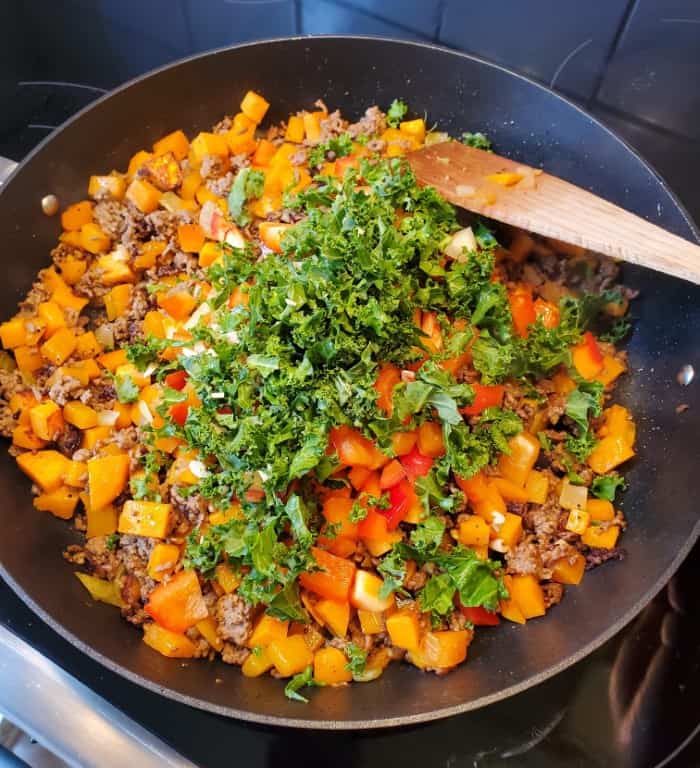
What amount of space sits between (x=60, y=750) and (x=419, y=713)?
0.88 m

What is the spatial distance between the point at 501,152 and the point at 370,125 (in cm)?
50

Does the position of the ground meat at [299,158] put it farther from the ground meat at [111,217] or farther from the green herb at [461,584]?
the green herb at [461,584]

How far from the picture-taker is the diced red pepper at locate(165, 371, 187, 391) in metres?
2.06

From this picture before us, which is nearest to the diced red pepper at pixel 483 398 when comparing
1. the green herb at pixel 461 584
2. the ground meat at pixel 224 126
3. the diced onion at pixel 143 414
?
the green herb at pixel 461 584

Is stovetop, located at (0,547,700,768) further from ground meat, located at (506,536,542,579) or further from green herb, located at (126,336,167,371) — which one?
green herb, located at (126,336,167,371)

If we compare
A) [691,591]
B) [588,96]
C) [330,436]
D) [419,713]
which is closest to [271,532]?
[330,436]

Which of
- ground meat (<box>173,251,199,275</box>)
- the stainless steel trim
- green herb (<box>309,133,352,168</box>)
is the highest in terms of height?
green herb (<box>309,133,352,168</box>)

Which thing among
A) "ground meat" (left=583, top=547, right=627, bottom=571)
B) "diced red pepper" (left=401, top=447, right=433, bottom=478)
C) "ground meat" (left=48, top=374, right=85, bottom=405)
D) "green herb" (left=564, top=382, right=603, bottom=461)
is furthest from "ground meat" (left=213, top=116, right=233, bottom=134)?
"ground meat" (left=583, top=547, right=627, bottom=571)

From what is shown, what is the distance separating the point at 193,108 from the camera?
257cm

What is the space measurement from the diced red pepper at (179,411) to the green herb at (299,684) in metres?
0.75

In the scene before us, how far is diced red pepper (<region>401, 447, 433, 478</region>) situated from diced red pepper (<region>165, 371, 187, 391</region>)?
0.69m

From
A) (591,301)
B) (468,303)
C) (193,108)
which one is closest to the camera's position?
(468,303)

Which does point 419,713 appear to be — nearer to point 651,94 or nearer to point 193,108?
point 193,108

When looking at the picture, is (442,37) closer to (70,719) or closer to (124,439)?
(124,439)
